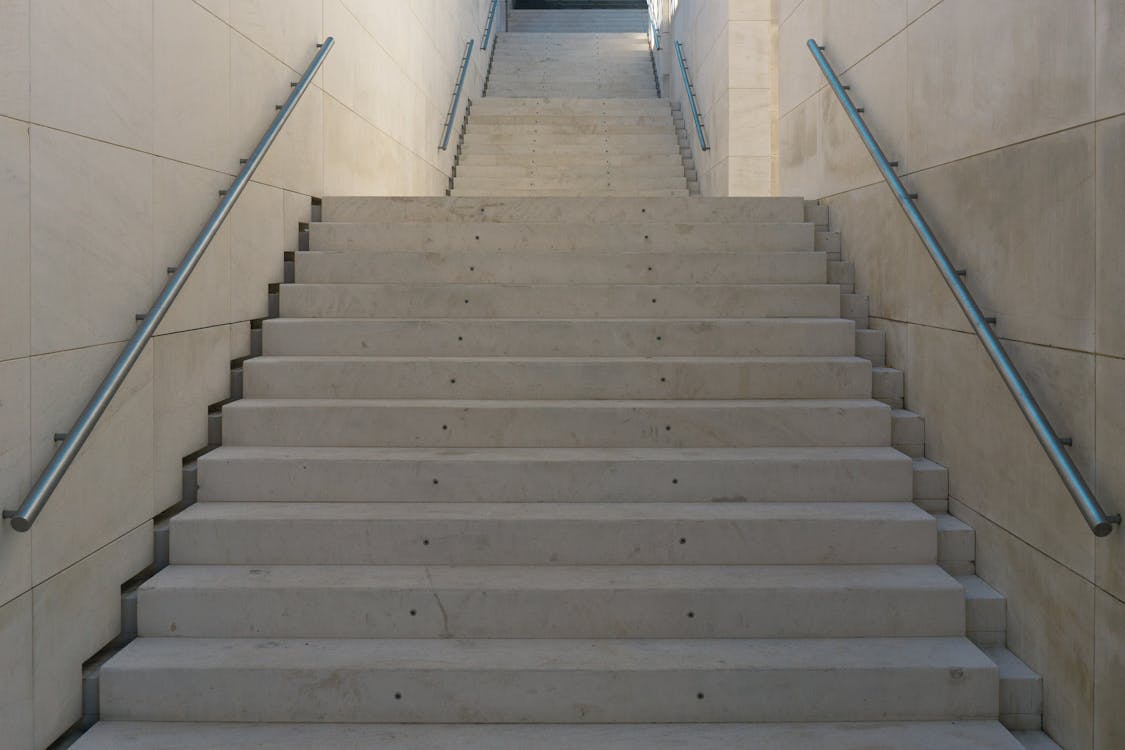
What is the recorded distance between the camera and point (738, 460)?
3.16 metres

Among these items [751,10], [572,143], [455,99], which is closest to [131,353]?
[751,10]

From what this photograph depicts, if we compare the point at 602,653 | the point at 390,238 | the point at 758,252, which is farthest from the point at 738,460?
the point at 390,238

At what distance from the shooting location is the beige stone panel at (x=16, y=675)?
6.99ft

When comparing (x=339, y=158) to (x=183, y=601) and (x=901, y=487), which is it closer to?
(x=183, y=601)

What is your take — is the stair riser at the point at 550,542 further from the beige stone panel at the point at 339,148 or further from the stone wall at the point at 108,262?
the beige stone panel at the point at 339,148

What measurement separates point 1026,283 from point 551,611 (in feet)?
5.60

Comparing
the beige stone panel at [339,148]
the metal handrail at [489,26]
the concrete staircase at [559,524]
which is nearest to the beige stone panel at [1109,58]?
the concrete staircase at [559,524]

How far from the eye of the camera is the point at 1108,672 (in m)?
2.21

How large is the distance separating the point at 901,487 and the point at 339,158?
3.41 meters

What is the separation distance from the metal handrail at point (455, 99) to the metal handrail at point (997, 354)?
4.54 m

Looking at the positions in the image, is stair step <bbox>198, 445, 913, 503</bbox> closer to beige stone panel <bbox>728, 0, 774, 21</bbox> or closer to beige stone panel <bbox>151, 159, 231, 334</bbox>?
beige stone panel <bbox>151, 159, 231, 334</bbox>

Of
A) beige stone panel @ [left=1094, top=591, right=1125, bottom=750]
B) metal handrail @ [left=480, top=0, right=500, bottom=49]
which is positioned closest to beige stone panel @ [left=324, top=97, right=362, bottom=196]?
beige stone panel @ [left=1094, top=591, right=1125, bottom=750]

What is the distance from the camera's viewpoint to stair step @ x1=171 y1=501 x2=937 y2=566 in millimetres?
2926

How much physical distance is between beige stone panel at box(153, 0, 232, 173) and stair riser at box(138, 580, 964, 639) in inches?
59.3
